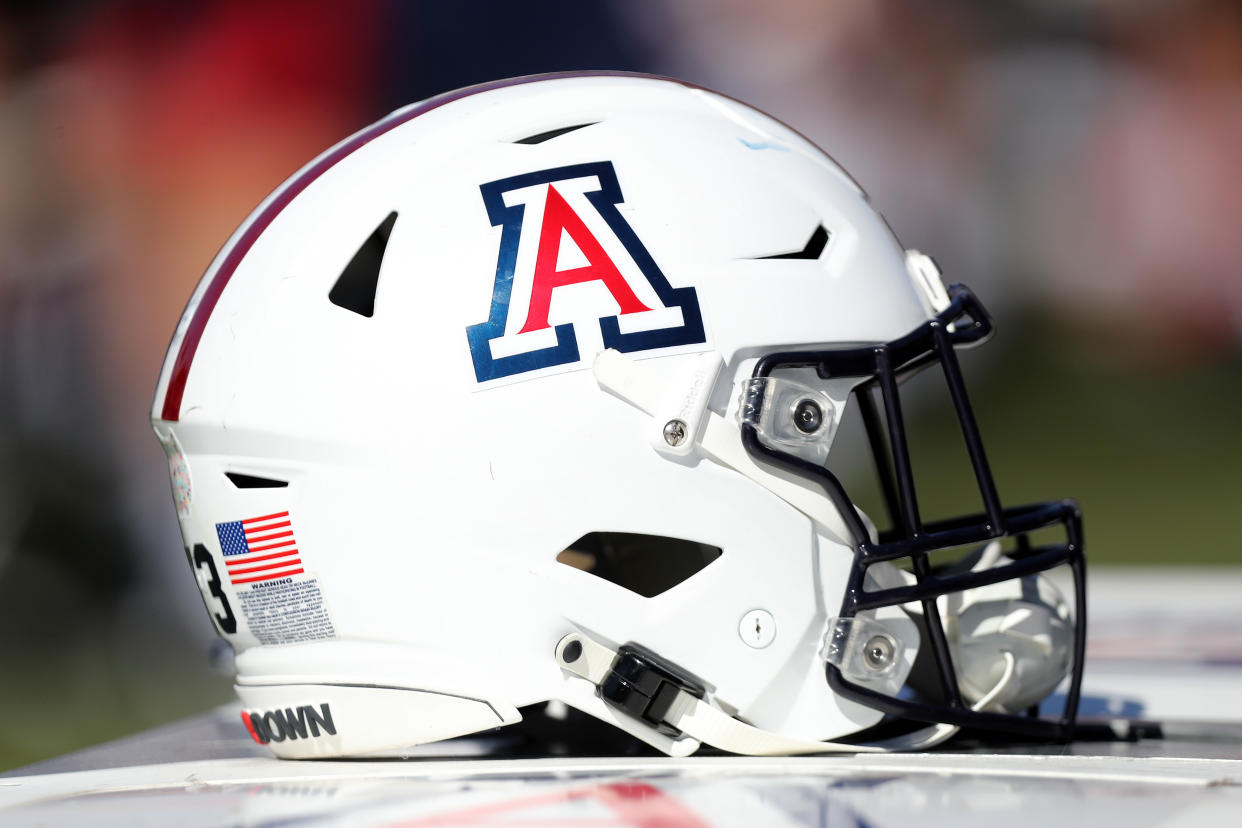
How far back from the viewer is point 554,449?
58.3 inches

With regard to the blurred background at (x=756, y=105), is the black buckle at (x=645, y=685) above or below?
below

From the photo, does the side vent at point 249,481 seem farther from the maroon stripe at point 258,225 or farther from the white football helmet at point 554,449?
the maroon stripe at point 258,225

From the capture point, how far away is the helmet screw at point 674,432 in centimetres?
149

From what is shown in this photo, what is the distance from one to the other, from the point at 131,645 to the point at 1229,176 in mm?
6606

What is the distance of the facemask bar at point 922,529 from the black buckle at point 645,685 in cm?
18

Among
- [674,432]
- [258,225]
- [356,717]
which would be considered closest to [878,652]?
[674,432]

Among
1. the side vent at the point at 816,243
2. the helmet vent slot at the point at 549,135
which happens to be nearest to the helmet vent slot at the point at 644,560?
the side vent at the point at 816,243

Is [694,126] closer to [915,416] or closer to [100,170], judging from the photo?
[100,170]

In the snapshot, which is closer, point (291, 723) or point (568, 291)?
point (568, 291)

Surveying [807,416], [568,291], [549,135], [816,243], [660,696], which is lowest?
[660,696]

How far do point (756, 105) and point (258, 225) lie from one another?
4.81m

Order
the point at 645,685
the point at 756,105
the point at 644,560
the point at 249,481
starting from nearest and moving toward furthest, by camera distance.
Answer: the point at 645,685 < the point at 249,481 < the point at 644,560 < the point at 756,105

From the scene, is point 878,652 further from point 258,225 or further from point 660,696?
→ point 258,225

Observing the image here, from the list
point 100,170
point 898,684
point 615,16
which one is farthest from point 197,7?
point 898,684
